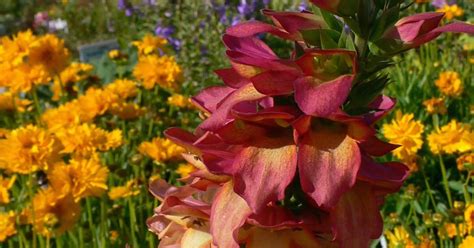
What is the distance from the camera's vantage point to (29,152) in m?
1.88

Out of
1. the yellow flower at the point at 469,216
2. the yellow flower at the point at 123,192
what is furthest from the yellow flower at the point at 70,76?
the yellow flower at the point at 469,216

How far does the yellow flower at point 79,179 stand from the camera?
180 cm

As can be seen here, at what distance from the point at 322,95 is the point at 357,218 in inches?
3.8

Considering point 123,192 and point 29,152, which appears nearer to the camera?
point 29,152

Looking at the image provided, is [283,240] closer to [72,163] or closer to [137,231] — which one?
[72,163]

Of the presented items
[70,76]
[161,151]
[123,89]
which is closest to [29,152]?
[161,151]

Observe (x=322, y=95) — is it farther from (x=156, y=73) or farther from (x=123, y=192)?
(x=156, y=73)

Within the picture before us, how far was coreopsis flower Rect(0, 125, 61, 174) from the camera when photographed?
188 cm

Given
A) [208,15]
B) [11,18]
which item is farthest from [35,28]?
[208,15]

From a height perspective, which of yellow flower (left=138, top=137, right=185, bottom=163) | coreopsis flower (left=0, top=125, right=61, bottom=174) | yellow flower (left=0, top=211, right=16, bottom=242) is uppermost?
coreopsis flower (left=0, top=125, right=61, bottom=174)

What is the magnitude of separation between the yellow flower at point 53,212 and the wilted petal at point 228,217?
1074 millimetres

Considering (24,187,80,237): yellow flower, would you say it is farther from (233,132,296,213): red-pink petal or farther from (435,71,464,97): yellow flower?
(435,71,464,97): yellow flower

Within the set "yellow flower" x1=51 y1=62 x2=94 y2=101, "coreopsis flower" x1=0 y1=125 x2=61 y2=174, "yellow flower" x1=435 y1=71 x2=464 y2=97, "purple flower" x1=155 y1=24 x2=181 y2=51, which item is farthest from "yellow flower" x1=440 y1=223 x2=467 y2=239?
"purple flower" x1=155 y1=24 x2=181 y2=51

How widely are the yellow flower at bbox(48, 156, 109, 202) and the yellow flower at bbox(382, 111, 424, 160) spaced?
81 cm
